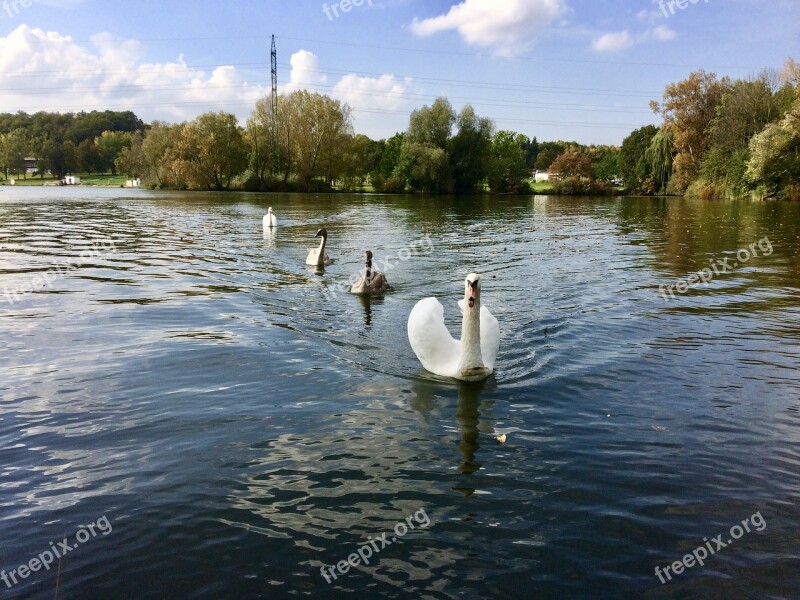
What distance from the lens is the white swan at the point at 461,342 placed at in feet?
27.8

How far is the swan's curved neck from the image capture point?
842 centimetres

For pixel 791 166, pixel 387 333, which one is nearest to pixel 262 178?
pixel 791 166

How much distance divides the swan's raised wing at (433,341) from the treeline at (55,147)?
609 feet

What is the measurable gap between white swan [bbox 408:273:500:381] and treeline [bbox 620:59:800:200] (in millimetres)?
67440

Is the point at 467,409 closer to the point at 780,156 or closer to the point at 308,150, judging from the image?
the point at 780,156

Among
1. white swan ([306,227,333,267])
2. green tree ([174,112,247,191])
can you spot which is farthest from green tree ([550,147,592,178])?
white swan ([306,227,333,267])

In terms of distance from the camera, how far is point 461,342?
880 cm

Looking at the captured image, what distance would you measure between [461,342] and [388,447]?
2404mm

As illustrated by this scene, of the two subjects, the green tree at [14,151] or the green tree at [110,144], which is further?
the green tree at [110,144]

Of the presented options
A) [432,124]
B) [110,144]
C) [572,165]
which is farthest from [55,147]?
[572,165]

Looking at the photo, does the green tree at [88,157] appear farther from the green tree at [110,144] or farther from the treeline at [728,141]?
the treeline at [728,141]

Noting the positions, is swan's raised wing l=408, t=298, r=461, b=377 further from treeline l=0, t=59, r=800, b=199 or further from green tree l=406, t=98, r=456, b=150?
Answer: green tree l=406, t=98, r=456, b=150

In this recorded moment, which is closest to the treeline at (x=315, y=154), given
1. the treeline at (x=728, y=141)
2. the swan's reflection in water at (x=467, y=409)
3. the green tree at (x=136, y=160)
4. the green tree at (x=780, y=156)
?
the green tree at (x=136, y=160)

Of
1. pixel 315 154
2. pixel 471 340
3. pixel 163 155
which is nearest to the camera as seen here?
pixel 471 340
